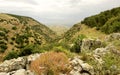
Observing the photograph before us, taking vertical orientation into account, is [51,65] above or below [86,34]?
above

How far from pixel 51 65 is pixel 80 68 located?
1895mm

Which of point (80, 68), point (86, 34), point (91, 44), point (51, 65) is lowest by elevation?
point (86, 34)

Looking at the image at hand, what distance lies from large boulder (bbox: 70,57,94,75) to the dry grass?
1.58 ft

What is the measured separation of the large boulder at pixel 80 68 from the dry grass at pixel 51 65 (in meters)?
0.48

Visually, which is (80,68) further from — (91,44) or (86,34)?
(86,34)

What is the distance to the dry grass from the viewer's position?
1396 centimetres

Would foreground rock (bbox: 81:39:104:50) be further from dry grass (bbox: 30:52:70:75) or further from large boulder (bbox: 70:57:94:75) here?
dry grass (bbox: 30:52:70:75)

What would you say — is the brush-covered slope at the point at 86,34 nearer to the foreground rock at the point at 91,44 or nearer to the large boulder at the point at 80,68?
the foreground rock at the point at 91,44

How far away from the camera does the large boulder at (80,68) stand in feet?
47.1

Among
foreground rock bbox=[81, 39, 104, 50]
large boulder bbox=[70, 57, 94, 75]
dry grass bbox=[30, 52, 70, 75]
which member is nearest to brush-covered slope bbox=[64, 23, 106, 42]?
foreground rock bbox=[81, 39, 104, 50]

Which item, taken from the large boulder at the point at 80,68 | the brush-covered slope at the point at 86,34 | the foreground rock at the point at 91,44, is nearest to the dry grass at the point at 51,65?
the large boulder at the point at 80,68

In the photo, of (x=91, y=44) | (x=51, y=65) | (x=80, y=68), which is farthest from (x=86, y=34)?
(x=51, y=65)

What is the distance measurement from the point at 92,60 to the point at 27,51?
3599cm

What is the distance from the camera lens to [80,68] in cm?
1487
